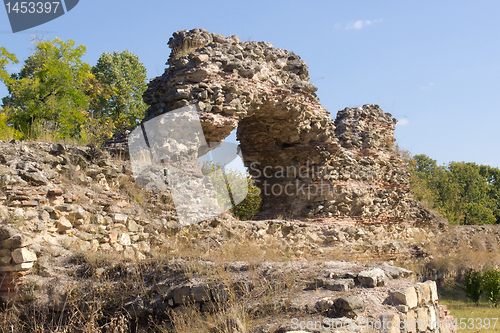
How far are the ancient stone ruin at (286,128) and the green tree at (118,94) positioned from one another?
11.5m

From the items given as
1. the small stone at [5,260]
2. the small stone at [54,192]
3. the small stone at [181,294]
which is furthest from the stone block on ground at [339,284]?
the small stone at [54,192]

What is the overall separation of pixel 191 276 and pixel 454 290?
36.7ft

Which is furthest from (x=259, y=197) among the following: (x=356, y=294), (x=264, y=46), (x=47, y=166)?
(x=356, y=294)

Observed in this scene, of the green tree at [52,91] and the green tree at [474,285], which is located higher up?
the green tree at [52,91]

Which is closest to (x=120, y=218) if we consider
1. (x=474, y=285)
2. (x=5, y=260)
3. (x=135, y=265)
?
(x=135, y=265)

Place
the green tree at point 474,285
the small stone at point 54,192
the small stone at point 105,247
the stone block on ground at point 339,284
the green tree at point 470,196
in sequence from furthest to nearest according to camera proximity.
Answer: the green tree at point 470,196 → the green tree at point 474,285 → the small stone at point 105,247 → the small stone at point 54,192 → the stone block on ground at point 339,284

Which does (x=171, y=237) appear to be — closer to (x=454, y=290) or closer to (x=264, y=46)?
(x=264, y=46)

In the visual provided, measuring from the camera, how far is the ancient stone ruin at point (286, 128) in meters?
7.80

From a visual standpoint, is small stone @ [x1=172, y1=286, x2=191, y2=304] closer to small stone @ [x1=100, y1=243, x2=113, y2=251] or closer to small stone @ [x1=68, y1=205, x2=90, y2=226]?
small stone @ [x1=100, y1=243, x2=113, y2=251]

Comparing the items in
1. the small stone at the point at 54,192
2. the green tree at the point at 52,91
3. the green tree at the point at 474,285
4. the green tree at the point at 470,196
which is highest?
the green tree at the point at 52,91

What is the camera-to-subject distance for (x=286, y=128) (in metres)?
10.3

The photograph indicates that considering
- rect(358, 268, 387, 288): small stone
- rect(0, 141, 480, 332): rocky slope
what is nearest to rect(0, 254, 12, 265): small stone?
rect(0, 141, 480, 332): rocky slope

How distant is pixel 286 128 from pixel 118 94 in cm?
1427

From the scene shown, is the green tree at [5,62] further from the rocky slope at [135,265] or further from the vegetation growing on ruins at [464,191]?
the vegetation growing on ruins at [464,191]
